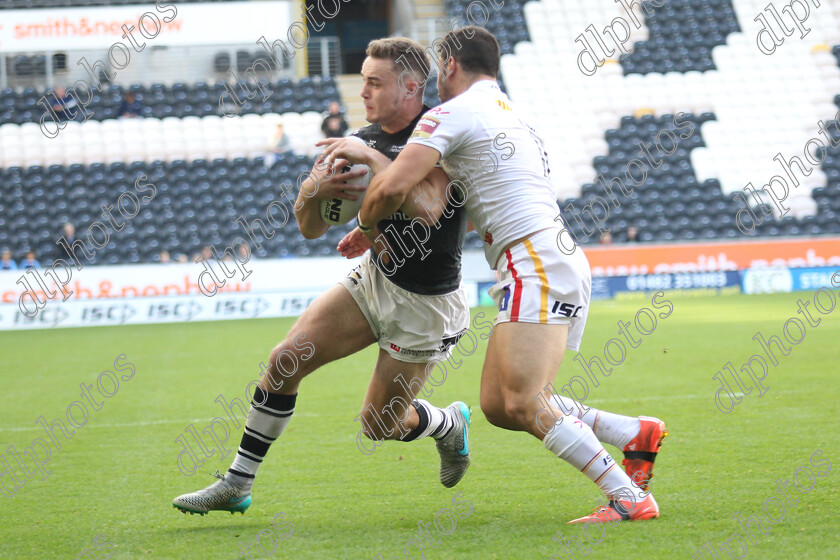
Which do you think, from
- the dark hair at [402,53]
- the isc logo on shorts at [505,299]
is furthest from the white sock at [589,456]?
the dark hair at [402,53]

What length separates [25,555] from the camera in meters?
3.52

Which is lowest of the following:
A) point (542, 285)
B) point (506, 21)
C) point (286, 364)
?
point (506, 21)

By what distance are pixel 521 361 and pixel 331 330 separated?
1.01 metres

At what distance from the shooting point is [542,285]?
3.69 meters

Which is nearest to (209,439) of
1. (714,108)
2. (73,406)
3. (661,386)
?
(73,406)

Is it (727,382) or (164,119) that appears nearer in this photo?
(727,382)

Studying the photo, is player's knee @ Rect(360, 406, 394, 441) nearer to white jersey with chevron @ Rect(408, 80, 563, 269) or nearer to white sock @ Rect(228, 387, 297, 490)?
white sock @ Rect(228, 387, 297, 490)

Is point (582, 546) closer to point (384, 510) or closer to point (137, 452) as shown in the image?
point (384, 510)

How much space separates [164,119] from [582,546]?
2036 centimetres

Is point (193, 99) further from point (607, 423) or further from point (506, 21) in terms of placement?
point (607, 423)

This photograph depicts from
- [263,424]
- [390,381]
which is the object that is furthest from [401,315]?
[263,424]

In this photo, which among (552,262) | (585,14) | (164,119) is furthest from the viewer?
(585,14)

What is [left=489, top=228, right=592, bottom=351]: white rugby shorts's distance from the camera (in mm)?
3674

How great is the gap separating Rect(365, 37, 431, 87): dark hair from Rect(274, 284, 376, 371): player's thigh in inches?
42.4
